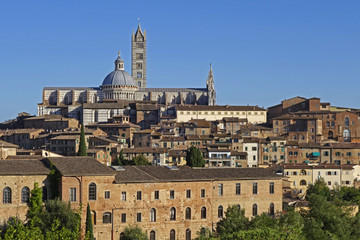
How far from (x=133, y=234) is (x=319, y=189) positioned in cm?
2131

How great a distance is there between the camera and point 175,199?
117 feet

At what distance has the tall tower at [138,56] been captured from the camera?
110m

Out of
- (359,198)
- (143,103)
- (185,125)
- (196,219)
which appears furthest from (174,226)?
(143,103)

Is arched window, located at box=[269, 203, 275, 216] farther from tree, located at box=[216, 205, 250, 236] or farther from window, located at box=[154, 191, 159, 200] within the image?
window, located at box=[154, 191, 159, 200]

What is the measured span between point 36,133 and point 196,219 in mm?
38739

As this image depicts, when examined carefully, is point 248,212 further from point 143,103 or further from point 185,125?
point 143,103

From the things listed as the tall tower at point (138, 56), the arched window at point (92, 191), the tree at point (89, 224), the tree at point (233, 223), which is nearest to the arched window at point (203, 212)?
the tree at point (233, 223)

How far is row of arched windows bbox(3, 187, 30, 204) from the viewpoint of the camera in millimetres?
32250

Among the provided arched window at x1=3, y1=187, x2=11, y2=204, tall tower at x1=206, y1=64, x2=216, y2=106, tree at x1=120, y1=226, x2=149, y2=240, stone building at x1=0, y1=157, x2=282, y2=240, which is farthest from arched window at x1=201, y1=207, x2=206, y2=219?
→ tall tower at x1=206, y1=64, x2=216, y2=106

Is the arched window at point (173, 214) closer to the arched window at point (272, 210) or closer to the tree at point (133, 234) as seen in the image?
the tree at point (133, 234)

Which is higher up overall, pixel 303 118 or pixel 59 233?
pixel 303 118

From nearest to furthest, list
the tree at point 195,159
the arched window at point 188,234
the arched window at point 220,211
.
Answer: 1. the arched window at point 188,234
2. the arched window at point 220,211
3. the tree at point 195,159

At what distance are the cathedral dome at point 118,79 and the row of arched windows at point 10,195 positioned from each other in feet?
206

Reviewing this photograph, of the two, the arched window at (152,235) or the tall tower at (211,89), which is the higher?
the tall tower at (211,89)
